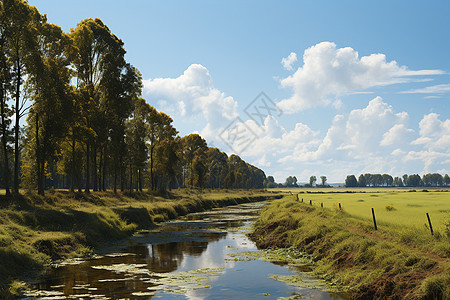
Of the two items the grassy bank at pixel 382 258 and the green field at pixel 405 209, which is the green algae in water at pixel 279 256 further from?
the green field at pixel 405 209

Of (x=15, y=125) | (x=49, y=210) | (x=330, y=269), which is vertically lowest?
(x=330, y=269)

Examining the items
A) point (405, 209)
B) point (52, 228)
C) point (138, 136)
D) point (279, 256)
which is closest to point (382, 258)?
point (279, 256)

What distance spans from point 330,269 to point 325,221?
839 centimetres

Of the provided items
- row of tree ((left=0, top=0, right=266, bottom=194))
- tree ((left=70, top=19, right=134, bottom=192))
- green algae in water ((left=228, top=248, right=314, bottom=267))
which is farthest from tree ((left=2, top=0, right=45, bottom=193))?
green algae in water ((left=228, top=248, right=314, bottom=267))

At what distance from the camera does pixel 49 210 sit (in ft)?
95.6

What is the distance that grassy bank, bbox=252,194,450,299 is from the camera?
1287 centimetres

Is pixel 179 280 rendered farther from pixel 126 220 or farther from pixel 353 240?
pixel 126 220

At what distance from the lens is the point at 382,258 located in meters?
15.8

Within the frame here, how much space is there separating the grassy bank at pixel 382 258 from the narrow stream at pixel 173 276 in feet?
5.11

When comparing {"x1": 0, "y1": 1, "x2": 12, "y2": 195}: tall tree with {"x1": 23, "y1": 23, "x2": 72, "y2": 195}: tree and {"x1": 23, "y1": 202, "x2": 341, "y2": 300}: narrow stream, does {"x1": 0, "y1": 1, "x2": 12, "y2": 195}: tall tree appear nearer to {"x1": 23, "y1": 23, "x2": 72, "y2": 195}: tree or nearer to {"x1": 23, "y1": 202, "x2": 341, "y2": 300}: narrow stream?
{"x1": 23, "y1": 23, "x2": 72, "y2": 195}: tree

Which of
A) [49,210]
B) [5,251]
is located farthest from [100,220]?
[5,251]

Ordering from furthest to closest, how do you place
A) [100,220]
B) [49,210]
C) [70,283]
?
[100,220]
[49,210]
[70,283]

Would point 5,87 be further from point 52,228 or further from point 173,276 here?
point 173,276

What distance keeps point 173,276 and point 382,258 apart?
10233mm
